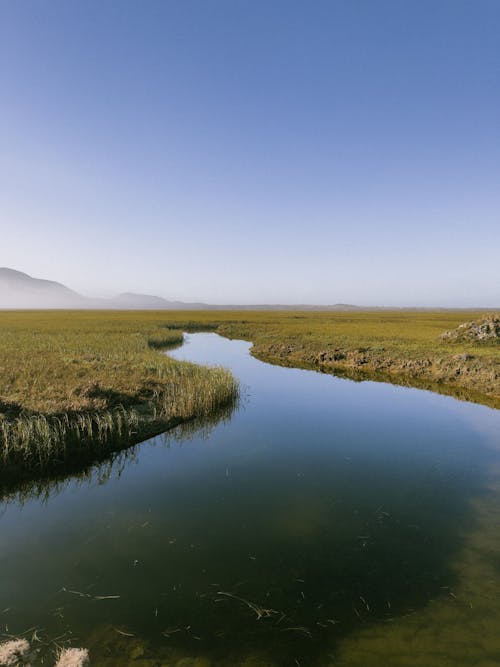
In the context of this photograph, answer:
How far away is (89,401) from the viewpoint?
14883mm

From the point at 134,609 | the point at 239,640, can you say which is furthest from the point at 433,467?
the point at 134,609

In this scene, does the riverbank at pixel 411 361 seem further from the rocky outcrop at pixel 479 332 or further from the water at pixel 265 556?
the water at pixel 265 556

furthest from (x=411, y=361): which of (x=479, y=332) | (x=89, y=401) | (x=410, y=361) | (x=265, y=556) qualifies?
(x=265, y=556)

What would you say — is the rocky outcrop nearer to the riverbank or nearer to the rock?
the riverbank

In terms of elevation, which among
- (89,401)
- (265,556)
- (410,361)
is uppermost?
(89,401)

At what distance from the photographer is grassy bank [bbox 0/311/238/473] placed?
11594 millimetres

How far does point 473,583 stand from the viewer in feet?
21.9

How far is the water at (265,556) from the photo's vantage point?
5.50 meters

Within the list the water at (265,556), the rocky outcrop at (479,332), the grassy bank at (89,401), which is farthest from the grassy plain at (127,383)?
the water at (265,556)

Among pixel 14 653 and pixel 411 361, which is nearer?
pixel 14 653

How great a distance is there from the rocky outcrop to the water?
2828 cm

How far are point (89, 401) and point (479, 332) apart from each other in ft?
132

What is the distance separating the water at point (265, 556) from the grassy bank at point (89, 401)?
127cm

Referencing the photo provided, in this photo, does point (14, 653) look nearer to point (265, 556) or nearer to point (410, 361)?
point (265, 556)
